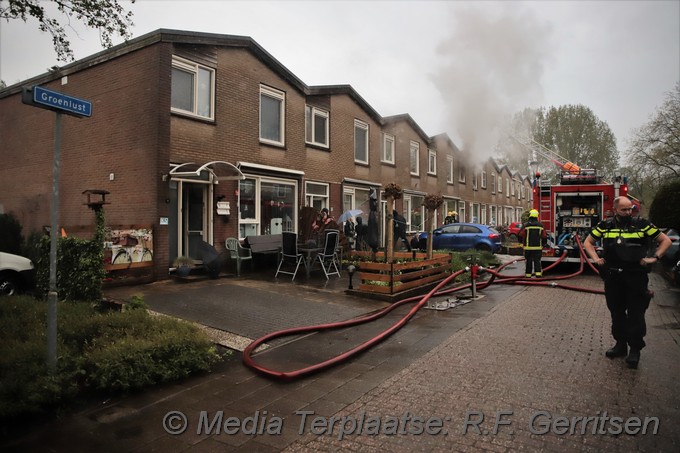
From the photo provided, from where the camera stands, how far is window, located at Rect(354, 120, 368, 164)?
57.5 ft

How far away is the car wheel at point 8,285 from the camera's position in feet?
25.5

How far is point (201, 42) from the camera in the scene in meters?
10.8

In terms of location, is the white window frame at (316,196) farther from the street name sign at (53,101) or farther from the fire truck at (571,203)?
the street name sign at (53,101)

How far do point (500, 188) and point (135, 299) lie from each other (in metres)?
35.2

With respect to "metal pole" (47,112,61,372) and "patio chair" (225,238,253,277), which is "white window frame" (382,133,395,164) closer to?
"patio chair" (225,238,253,277)

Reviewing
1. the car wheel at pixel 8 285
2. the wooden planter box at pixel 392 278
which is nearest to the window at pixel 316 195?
the wooden planter box at pixel 392 278

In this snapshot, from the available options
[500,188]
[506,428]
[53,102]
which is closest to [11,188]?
[53,102]

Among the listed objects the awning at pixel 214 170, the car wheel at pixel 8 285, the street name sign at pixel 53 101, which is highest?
the awning at pixel 214 170

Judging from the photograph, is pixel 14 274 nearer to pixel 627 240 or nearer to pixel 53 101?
pixel 53 101

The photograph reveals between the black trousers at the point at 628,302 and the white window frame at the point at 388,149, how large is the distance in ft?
49.7

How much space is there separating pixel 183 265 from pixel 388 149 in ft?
41.3

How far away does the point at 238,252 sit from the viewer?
10984 mm

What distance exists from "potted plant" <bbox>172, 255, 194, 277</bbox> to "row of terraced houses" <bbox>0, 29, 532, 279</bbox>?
0.25m

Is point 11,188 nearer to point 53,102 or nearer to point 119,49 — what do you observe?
point 119,49
